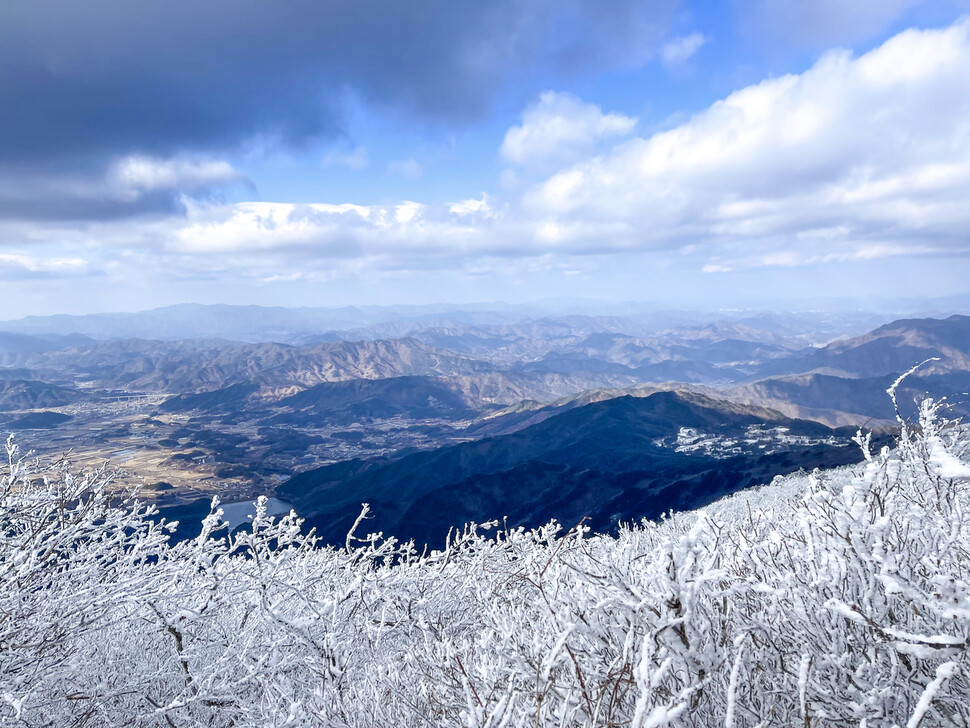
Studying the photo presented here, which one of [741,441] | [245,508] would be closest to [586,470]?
[741,441]

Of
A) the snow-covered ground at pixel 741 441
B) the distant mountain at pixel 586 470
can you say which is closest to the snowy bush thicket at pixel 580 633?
the distant mountain at pixel 586 470

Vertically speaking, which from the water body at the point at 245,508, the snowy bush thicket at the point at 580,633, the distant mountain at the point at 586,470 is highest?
the snowy bush thicket at the point at 580,633

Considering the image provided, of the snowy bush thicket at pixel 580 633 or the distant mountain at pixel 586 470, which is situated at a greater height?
the snowy bush thicket at pixel 580 633

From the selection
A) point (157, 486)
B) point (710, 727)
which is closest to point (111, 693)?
point (710, 727)

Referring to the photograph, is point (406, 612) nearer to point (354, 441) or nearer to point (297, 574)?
point (297, 574)

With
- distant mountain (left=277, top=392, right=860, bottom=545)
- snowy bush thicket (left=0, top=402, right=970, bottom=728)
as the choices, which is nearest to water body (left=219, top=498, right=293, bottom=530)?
distant mountain (left=277, top=392, right=860, bottom=545)

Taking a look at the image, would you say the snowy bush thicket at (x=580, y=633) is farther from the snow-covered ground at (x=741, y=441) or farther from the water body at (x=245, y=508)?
the water body at (x=245, y=508)

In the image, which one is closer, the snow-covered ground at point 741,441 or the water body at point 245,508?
the snow-covered ground at point 741,441
